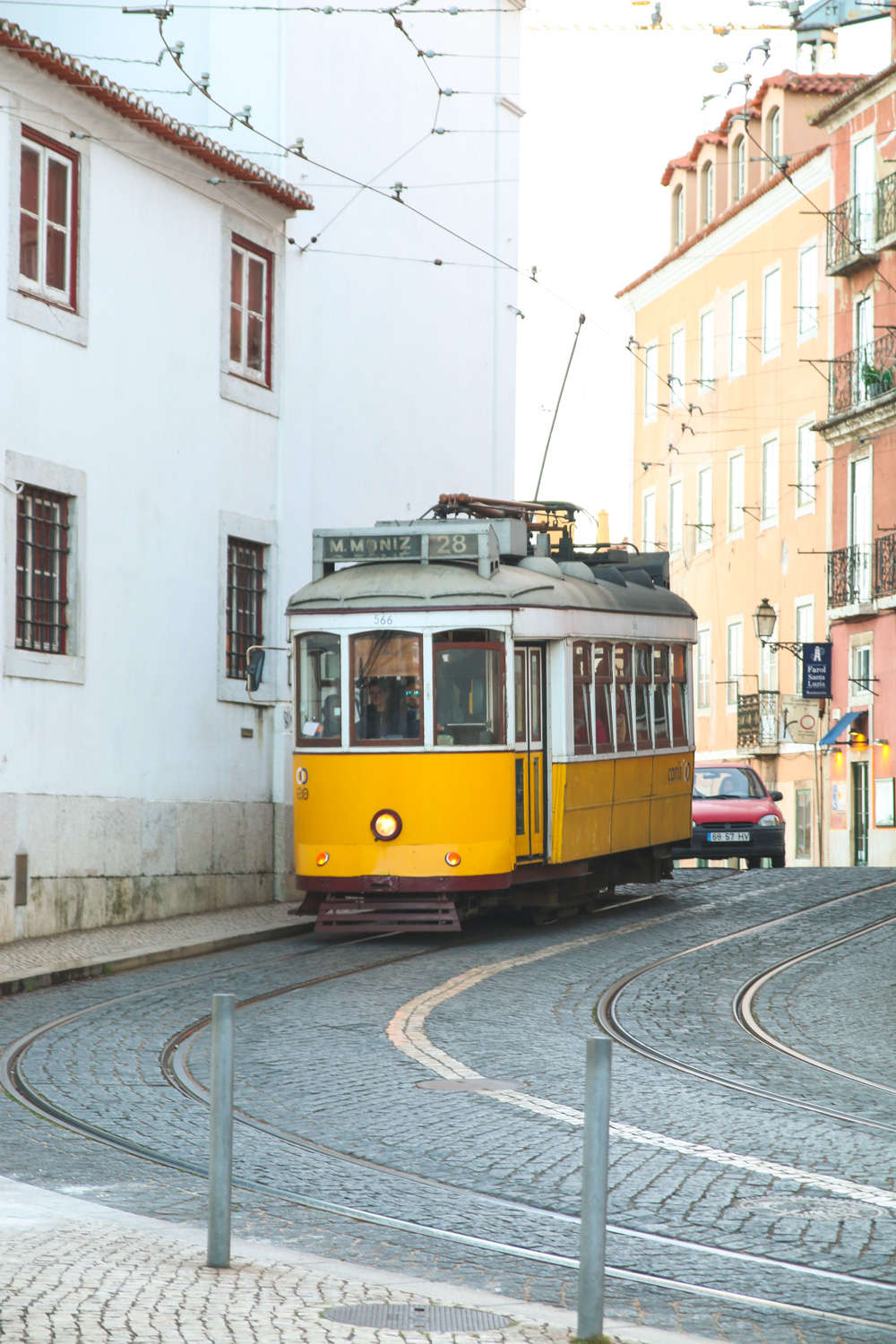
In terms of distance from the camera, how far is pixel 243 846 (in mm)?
20938

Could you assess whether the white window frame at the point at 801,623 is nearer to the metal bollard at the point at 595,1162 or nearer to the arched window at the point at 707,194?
the arched window at the point at 707,194

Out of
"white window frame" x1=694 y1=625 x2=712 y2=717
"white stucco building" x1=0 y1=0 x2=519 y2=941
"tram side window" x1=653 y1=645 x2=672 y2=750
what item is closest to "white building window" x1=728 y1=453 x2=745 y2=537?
"white window frame" x1=694 y1=625 x2=712 y2=717

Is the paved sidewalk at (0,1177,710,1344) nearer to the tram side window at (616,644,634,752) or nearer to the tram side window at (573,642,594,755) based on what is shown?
the tram side window at (573,642,594,755)

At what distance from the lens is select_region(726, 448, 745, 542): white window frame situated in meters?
46.8

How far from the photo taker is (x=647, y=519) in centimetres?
5316

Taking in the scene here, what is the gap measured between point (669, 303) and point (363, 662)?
3656 cm

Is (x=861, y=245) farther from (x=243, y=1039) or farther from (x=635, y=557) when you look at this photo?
(x=243, y=1039)

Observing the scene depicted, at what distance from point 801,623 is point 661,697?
78.7ft

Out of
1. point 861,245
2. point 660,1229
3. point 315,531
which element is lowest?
point 660,1229

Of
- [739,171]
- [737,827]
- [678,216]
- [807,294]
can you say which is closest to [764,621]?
[807,294]

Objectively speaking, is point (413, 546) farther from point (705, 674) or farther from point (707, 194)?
point (707, 194)

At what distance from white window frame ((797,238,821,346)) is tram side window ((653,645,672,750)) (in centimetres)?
2430

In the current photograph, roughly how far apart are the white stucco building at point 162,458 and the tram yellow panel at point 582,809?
427cm

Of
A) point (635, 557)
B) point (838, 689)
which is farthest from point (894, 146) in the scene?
point (635, 557)
